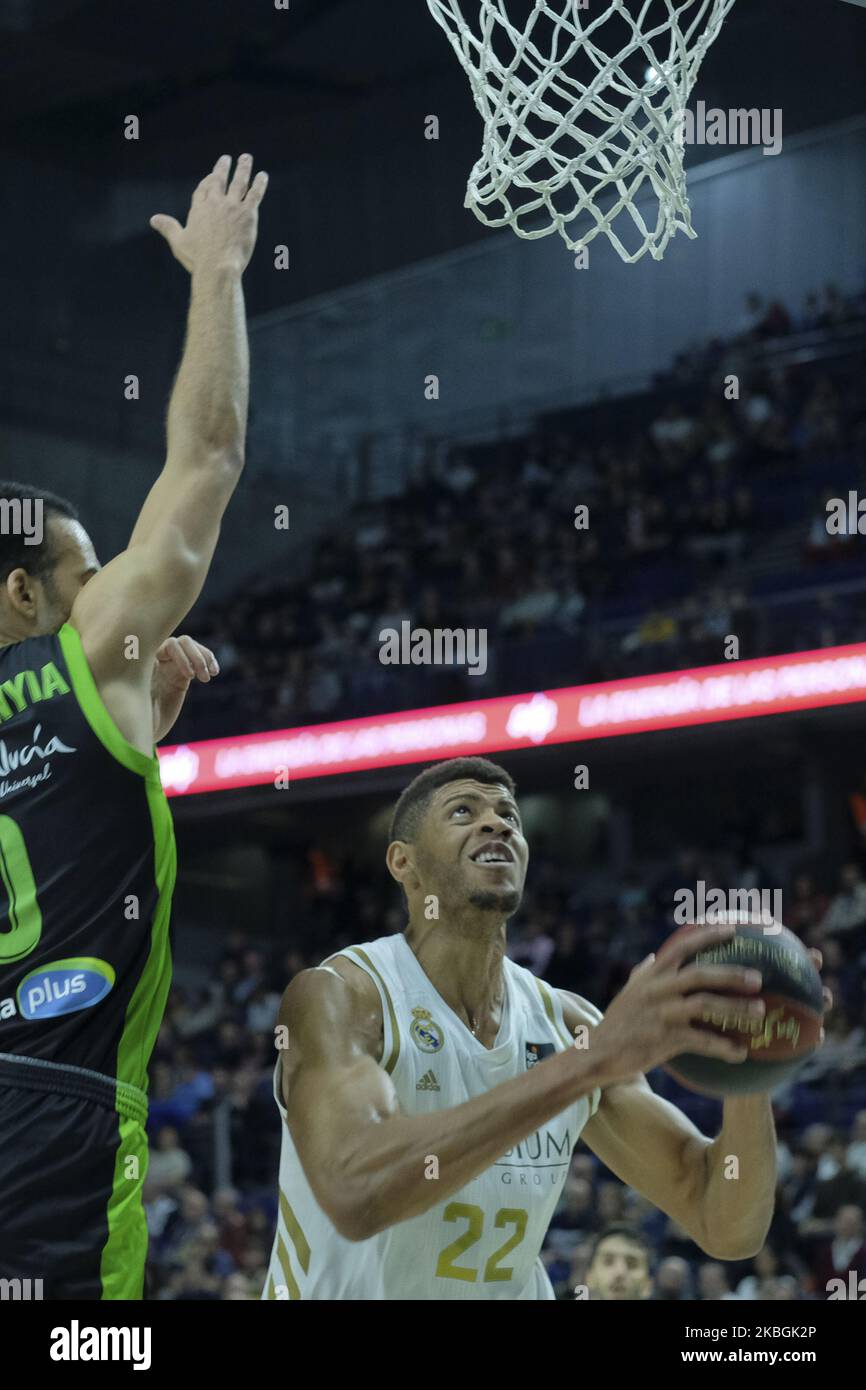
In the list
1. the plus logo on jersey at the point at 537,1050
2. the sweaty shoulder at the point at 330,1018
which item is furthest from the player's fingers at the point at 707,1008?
the plus logo on jersey at the point at 537,1050

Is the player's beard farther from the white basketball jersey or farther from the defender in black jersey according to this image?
the defender in black jersey

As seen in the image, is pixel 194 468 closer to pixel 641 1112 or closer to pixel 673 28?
pixel 641 1112

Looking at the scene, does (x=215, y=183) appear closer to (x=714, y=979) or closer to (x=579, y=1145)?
(x=714, y=979)

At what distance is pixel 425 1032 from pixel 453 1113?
652 mm

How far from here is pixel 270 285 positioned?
18031mm

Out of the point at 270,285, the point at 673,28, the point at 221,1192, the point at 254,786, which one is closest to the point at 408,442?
the point at 270,285

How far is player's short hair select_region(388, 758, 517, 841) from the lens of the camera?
388 centimetres

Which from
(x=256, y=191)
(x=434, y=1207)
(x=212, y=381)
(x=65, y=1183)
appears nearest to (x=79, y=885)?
(x=65, y=1183)

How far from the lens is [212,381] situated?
301 cm

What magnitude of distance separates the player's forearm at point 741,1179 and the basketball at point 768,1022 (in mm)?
240

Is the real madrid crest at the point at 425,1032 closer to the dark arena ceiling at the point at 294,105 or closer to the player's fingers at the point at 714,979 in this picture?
the player's fingers at the point at 714,979

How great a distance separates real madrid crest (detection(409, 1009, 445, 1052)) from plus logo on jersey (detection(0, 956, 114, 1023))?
870 millimetres

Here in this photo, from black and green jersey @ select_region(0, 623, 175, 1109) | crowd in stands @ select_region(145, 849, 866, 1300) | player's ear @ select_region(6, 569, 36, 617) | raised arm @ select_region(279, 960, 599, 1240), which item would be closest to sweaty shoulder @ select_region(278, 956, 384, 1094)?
raised arm @ select_region(279, 960, 599, 1240)

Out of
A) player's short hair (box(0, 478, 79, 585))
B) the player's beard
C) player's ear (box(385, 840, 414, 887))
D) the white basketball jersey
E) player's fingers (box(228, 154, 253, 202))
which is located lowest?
the white basketball jersey
